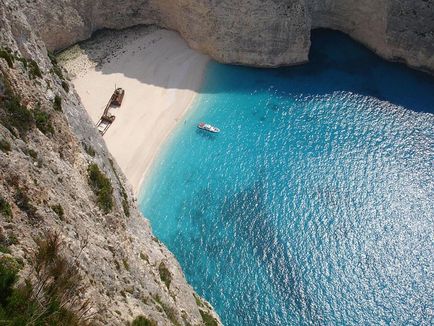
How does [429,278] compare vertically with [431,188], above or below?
below

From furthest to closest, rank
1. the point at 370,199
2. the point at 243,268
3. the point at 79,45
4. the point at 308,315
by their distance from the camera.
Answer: the point at 79,45 → the point at 370,199 → the point at 243,268 → the point at 308,315

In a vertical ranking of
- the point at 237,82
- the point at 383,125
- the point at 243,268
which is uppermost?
the point at 383,125

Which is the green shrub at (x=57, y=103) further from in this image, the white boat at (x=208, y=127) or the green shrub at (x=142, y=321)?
the white boat at (x=208, y=127)

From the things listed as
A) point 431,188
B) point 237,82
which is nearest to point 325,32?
point 237,82

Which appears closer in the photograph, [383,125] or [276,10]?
[383,125]

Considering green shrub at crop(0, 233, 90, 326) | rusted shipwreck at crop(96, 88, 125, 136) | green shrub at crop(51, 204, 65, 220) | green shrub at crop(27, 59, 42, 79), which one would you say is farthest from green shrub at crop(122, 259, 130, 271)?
rusted shipwreck at crop(96, 88, 125, 136)

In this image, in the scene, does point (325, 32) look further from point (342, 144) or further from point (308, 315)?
point (308, 315)

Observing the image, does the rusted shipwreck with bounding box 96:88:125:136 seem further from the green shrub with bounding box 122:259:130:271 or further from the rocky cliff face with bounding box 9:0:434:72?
the green shrub with bounding box 122:259:130:271
